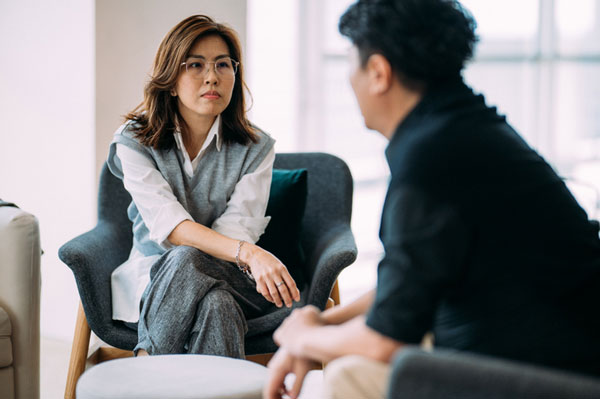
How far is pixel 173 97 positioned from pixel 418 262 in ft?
4.87

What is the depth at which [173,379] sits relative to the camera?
57.8 inches

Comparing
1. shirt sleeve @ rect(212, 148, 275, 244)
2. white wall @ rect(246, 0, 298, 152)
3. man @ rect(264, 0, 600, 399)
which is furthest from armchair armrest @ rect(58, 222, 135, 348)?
white wall @ rect(246, 0, 298, 152)

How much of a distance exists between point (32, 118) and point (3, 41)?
335 millimetres

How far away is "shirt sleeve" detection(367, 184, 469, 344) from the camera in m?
1.04

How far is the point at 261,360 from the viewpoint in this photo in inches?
86.4

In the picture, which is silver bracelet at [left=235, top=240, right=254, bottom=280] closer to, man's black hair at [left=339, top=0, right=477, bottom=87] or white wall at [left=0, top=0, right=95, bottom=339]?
man's black hair at [left=339, top=0, right=477, bottom=87]

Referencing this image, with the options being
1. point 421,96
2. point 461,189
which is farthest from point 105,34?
point 461,189

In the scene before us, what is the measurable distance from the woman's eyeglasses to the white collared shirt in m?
0.17

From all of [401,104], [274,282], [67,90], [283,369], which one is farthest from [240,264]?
[67,90]

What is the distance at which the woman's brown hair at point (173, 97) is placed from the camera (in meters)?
2.24

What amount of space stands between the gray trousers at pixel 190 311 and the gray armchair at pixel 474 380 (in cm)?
98

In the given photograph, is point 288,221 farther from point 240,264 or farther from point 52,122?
point 52,122

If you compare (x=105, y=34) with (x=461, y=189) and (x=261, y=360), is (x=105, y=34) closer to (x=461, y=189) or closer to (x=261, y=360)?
(x=261, y=360)

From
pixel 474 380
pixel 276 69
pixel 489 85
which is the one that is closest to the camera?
pixel 474 380
